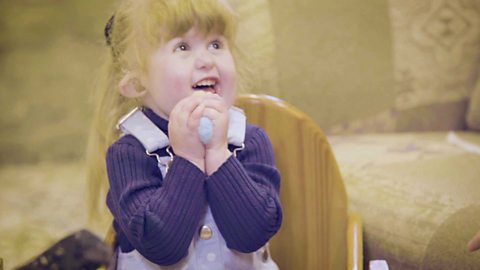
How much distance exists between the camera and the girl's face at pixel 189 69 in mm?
725

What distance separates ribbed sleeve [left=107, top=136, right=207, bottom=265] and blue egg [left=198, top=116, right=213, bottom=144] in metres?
0.04

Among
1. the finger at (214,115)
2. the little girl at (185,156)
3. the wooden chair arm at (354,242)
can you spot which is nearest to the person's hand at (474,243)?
the wooden chair arm at (354,242)

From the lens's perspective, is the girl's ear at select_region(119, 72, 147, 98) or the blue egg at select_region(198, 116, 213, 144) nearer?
the blue egg at select_region(198, 116, 213, 144)

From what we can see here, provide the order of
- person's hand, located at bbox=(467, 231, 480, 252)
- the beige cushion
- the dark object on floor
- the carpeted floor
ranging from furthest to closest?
the carpeted floor, the beige cushion, person's hand, located at bbox=(467, 231, 480, 252), the dark object on floor

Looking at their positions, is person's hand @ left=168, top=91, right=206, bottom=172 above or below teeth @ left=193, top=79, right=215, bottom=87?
below

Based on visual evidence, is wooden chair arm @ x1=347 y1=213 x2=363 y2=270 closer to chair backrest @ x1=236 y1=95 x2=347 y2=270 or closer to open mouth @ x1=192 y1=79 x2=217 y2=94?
chair backrest @ x1=236 y1=95 x2=347 y2=270

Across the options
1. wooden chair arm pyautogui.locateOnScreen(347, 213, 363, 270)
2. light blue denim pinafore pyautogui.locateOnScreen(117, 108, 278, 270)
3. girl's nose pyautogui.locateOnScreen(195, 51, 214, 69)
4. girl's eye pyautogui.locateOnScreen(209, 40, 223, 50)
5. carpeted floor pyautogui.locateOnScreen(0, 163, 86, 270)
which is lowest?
carpeted floor pyautogui.locateOnScreen(0, 163, 86, 270)

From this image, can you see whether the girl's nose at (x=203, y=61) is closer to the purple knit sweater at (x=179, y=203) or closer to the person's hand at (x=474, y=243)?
the purple knit sweater at (x=179, y=203)

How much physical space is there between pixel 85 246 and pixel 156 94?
332 mm

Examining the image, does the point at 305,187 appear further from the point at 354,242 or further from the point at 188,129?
the point at 188,129

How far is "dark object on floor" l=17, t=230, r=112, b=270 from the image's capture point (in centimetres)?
45

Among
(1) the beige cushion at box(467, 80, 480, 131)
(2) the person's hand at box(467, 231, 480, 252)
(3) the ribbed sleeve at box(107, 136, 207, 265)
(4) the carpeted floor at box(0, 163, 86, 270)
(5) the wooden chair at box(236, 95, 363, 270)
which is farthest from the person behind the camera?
(4) the carpeted floor at box(0, 163, 86, 270)

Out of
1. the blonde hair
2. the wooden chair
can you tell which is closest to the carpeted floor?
the blonde hair

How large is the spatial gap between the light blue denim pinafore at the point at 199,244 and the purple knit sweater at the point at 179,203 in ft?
0.04
